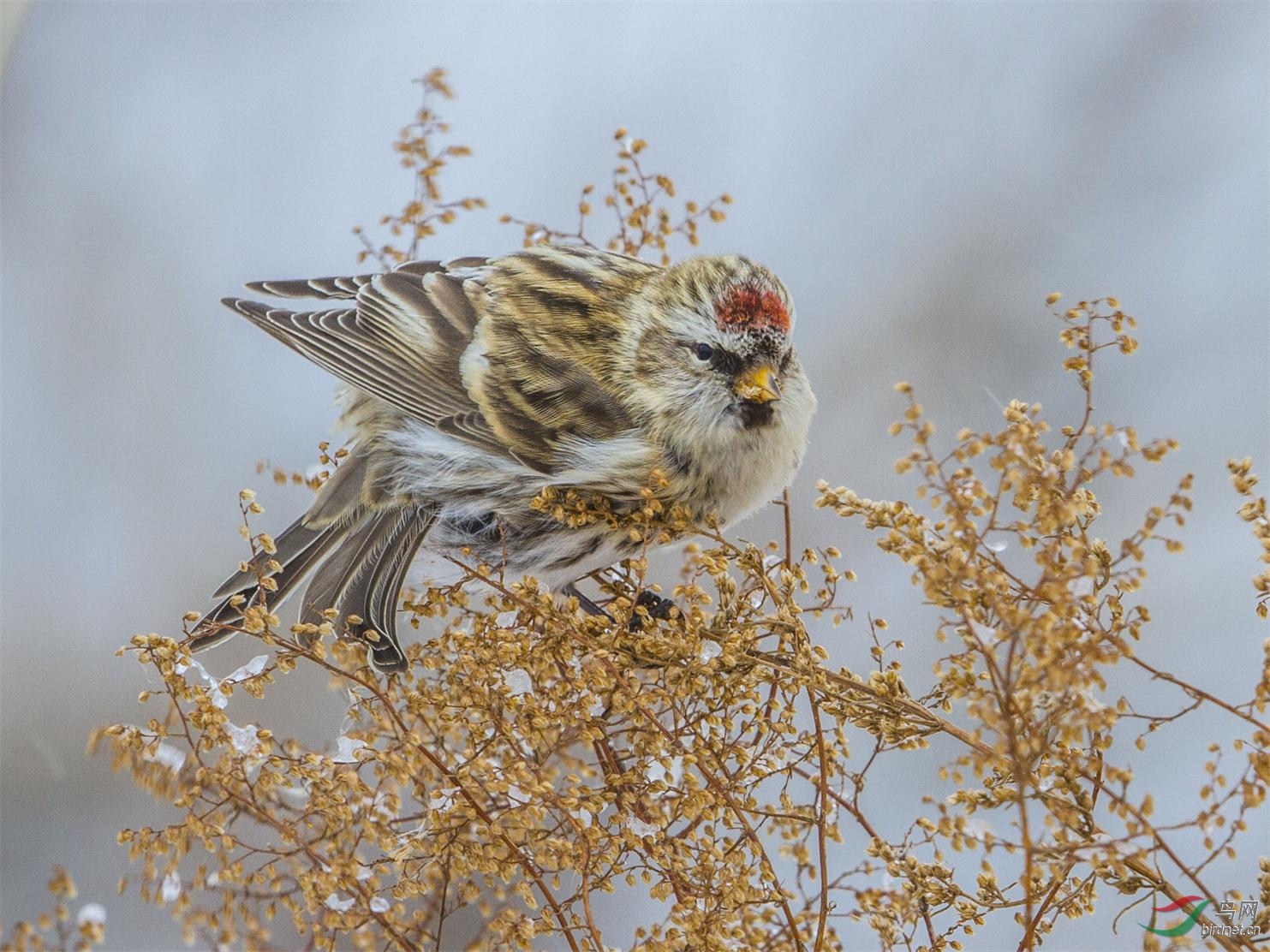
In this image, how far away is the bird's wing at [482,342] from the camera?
1.60 metres

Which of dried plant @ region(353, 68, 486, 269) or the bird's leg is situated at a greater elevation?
dried plant @ region(353, 68, 486, 269)

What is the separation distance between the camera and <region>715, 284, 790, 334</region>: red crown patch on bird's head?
154cm

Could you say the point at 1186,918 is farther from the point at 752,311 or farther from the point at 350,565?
the point at 350,565

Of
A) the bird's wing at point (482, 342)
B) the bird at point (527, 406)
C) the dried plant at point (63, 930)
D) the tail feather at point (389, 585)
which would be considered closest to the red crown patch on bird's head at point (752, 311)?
the bird at point (527, 406)

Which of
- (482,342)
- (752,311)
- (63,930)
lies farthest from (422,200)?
(63,930)

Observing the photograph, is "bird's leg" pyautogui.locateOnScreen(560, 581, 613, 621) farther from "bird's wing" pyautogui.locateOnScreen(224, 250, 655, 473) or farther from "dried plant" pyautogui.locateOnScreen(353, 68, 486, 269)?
"dried plant" pyautogui.locateOnScreen(353, 68, 486, 269)

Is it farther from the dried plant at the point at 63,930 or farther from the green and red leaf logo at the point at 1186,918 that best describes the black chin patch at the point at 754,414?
the dried plant at the point at 63,930

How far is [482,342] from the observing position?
168 cm

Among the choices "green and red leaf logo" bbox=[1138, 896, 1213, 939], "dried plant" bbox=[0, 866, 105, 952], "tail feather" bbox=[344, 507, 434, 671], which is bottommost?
"dried plant" bbox=[0, 866, 105, 952]

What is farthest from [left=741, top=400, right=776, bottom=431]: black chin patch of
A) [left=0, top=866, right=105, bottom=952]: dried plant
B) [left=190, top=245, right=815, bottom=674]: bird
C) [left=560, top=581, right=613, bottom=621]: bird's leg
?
[left=0, top=866, right=105, bottom=952]: dried plant

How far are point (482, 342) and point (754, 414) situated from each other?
38 cm

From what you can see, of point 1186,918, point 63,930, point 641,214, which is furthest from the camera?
point 641,214

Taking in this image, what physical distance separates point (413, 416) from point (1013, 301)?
5.47 feet

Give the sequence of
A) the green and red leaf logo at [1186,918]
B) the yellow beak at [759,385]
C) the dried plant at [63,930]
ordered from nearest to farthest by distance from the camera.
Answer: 1. the green and red leaf logo at [1186,918]
2. the dried plant at [63,930]
3. the yellow beak at [759,385]
